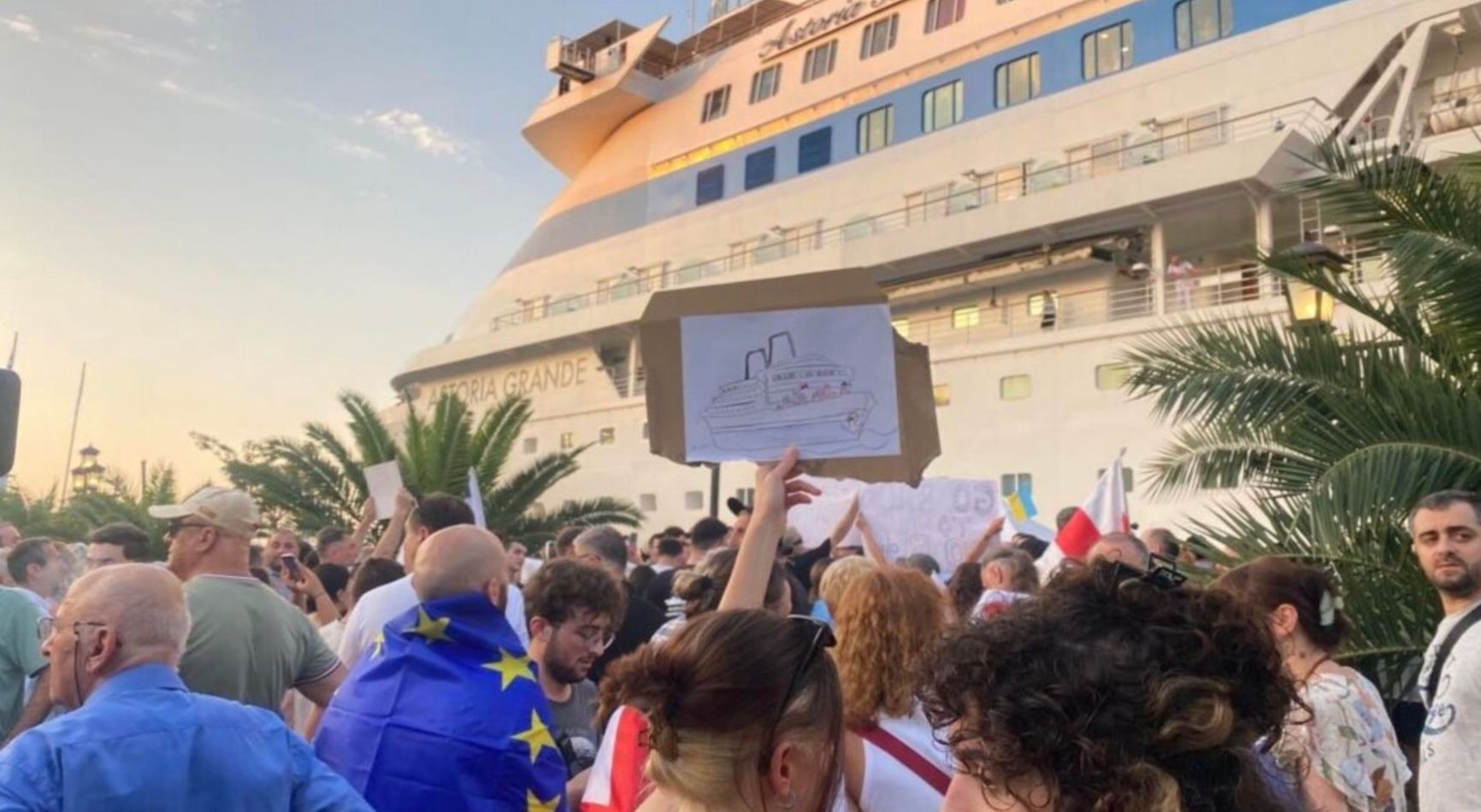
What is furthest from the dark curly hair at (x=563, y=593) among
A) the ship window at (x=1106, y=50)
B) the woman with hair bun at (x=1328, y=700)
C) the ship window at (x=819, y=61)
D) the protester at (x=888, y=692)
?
the ship window at (x=819, y=61)

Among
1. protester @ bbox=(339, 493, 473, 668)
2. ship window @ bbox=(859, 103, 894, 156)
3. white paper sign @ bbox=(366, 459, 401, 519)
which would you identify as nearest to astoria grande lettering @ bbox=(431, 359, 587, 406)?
ship window @ bbox=(859, 103, 894, 156)

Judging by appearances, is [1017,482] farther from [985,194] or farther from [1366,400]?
[1366,400]

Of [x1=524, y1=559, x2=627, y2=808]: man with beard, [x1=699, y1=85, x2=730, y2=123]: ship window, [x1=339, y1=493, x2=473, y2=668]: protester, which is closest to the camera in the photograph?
[x1=524, y1=559, x2=627, y2=808]: man with beard

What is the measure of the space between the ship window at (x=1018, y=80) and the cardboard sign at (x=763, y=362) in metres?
21.1

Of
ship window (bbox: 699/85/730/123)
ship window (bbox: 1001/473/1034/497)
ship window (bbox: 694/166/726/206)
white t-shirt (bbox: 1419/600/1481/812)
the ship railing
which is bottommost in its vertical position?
white t-shirt (bbox: 1419/600/1481/812)

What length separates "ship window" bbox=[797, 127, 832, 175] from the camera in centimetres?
2664

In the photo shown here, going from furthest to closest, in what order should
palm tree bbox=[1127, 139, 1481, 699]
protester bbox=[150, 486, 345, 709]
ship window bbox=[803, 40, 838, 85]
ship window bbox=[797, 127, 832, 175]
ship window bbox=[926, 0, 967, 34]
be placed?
1. ship window bbox=[803, 40, 838, 85]
2. ship window bbox=[797, 127, 832, 175]
3. ship window bbox=[926, 0, 967, 34]
4. palm tree bbox=[1127, 139, 1481, 699]
5. protester bbox=[150, 486, 345, 709]

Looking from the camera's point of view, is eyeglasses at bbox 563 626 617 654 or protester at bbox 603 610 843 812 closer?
protester at bbox 603 610 843 812

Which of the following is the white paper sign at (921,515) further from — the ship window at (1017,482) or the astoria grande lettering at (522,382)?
the astoria grande lettering at (522,382)

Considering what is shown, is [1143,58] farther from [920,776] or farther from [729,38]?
[920,776]

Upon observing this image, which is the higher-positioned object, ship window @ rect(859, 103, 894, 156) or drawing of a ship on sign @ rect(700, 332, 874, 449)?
ship window @ rect(859, 103, 894, 156)

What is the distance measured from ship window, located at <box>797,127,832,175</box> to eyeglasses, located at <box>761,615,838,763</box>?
25392 millimetres

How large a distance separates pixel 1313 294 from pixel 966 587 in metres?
3.21

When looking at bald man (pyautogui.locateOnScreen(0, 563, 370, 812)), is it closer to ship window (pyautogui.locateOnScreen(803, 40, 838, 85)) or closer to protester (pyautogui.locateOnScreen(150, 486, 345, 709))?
protester (pyautogui.locateOnScreen(150, 486, 345, 709))
